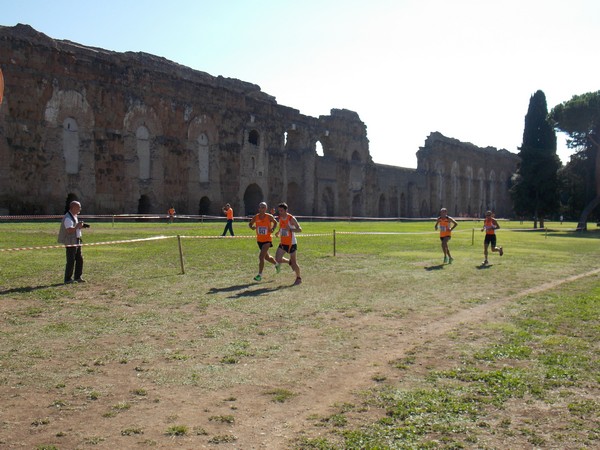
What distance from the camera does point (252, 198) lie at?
41.1 m

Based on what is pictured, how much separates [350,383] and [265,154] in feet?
121

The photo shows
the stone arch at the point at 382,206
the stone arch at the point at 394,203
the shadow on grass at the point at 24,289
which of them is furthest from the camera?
the stone arch at the point at 394,203

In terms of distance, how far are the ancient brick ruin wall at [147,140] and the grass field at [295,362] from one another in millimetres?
19856

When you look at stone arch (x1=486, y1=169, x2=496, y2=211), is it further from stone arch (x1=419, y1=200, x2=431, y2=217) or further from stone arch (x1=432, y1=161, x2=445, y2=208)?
stone arch (x1=419, y1=200, x2=431, y2=217)

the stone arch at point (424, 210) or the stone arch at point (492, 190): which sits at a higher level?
the stone arch at point (492, 190)

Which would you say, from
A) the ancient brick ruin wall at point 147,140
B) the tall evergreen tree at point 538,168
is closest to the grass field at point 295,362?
the ancient brick ruin wall at point 147,140

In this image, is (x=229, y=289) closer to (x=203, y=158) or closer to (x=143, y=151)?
(x=143, y=151)

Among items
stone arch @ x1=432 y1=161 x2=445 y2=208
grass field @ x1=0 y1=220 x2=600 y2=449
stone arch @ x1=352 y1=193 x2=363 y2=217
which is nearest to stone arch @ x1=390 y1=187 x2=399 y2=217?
stone arch @ x1=352 y1=193 x2=363 y2=217

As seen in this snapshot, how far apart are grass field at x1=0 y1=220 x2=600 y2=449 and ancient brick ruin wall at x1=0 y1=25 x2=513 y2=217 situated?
19.9 metres

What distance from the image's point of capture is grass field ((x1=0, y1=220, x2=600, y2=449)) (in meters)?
3.60

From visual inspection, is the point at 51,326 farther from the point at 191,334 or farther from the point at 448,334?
the point at 448,334

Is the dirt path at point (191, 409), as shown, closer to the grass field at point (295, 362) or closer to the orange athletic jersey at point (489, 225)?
the grass field at point (295, 362)

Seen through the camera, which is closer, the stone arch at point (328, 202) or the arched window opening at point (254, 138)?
the arched window opening at point (254, 138)

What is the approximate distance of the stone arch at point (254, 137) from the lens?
40.2 m
